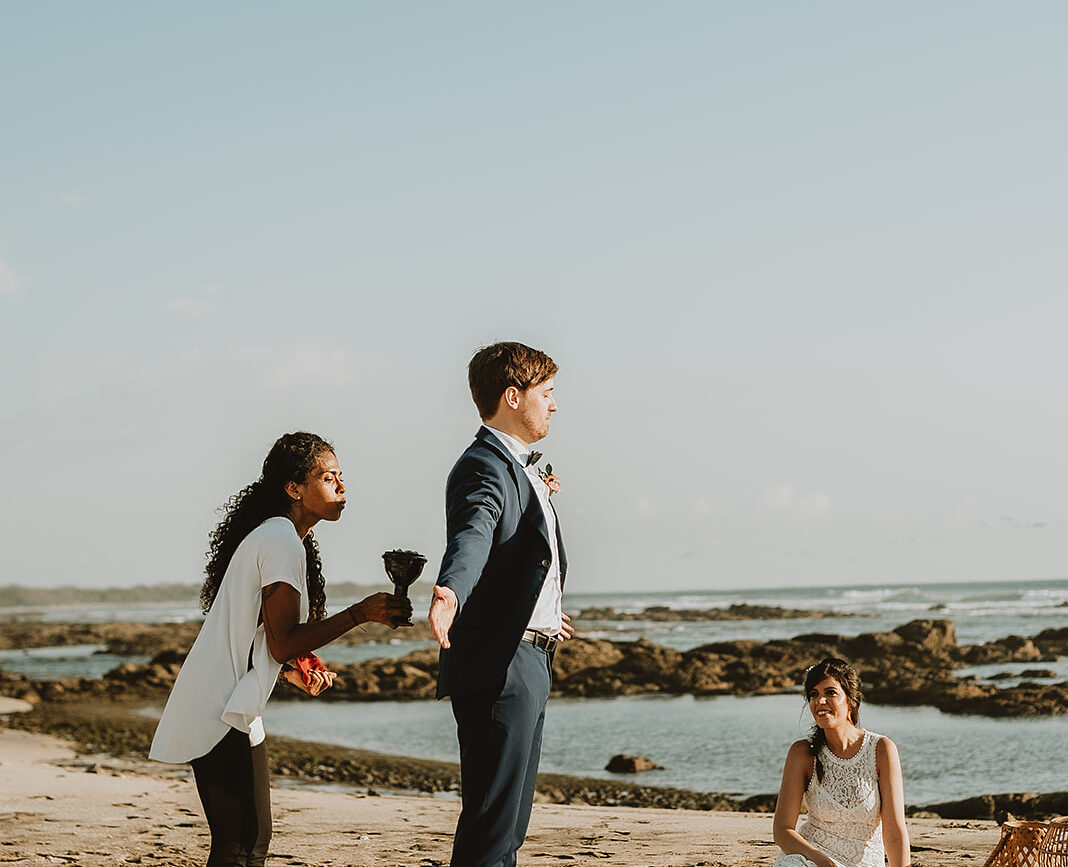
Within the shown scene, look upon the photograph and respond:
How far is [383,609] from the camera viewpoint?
3.48 meters

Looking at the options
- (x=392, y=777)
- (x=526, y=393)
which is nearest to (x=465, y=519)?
(x=526, y=393)

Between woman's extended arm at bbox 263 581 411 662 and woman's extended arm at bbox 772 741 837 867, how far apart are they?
64.6 inches

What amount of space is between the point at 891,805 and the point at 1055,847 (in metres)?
0.60

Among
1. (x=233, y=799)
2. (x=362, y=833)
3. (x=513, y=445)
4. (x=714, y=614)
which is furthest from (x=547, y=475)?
(x=714, y=614)

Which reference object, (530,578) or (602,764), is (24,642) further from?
(530,578)

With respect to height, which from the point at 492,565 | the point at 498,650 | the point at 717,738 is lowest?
the point at 717,738

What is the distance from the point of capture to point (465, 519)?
339 cm

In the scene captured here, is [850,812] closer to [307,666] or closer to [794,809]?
[794,809]

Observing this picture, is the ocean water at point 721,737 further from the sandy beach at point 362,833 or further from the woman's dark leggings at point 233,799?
the woman's dark leggings at point 233,799

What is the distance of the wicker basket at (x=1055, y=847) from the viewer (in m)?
3.80

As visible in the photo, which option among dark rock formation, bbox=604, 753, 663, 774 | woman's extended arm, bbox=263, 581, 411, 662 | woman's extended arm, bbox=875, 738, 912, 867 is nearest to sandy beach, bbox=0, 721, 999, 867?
woman's extended arm, bbox=875, 738, 912, 867

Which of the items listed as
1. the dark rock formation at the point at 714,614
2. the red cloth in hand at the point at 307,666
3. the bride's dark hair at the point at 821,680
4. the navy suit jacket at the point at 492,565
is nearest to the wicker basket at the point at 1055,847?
the bride's dark hair at the point at 821,680

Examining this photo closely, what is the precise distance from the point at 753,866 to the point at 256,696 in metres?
3.30

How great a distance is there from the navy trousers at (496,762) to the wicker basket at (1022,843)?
5.01ft
